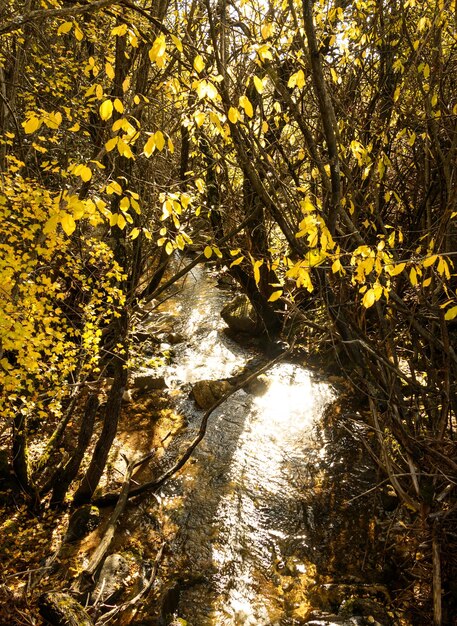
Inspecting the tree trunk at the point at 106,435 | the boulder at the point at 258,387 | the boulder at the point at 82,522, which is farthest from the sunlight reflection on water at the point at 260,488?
the tree trunk at the point at 106,435

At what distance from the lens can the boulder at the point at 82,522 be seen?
20.0 ft

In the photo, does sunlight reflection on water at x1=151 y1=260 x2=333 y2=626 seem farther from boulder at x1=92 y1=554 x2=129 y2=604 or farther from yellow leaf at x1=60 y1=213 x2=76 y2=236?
yellow leaf at x1=60 y1=213 x2=76 y2=236

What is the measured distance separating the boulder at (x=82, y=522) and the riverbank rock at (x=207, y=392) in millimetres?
3060

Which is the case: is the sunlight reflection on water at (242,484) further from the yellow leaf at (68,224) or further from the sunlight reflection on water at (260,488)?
the yellow leaf at (68,224)

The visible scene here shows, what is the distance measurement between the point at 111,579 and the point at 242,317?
718cm

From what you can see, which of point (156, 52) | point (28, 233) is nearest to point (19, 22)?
point (156, 52)

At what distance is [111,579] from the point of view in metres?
5.26

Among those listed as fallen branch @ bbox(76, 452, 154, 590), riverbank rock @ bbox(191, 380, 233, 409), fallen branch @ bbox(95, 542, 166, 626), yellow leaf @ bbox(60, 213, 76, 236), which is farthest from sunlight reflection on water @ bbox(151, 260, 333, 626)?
yellow leaf @ bbox(60, 213, 76, 236)

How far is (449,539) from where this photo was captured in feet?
13.6

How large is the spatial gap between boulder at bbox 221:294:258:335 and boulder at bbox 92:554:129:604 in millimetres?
6756

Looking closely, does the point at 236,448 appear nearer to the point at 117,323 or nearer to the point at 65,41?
the point at 117,323

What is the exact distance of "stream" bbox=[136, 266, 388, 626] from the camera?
5.24m

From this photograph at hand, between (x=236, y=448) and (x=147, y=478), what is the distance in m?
1.72

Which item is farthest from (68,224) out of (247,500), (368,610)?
(247,500)
